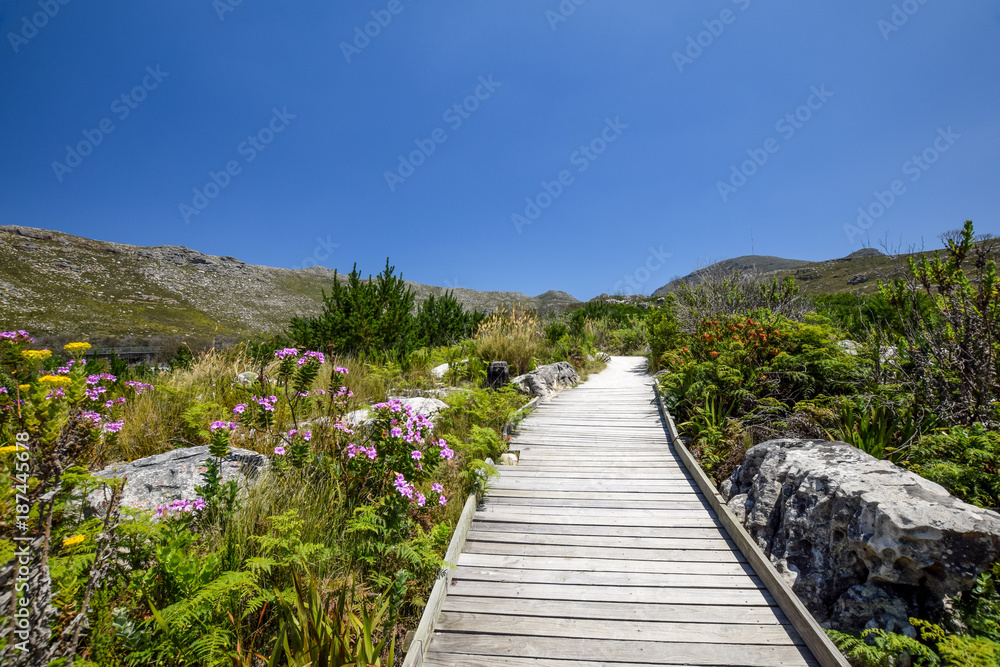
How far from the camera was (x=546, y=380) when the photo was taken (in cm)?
807

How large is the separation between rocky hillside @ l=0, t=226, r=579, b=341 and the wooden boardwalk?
22.9 meters

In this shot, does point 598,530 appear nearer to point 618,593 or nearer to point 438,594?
point 618,593

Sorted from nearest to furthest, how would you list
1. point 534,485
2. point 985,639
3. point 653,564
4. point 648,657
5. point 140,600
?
point 985,639, point 140,600, point 648,657, point 653,564, point 534,485

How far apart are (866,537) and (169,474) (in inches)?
182

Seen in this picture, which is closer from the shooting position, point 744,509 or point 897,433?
point 744,509

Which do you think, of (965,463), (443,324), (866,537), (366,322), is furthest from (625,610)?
(443,324)

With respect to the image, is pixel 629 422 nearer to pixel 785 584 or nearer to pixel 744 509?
pixel 744 509

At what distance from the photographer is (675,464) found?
4414 mm

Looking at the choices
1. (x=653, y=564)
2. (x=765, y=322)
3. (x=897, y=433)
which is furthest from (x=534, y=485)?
(x=765, y=322)

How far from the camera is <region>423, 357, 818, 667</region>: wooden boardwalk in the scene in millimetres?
2053

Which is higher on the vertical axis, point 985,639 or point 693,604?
point 985,639

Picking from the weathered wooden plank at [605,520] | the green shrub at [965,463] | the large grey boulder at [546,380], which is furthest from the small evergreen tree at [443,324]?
the green shrub at [965,463]

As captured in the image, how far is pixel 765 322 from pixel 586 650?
603cm

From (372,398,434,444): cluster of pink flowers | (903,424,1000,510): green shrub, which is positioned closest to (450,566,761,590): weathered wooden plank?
(372,398,434,444): cluster of pink flowers
